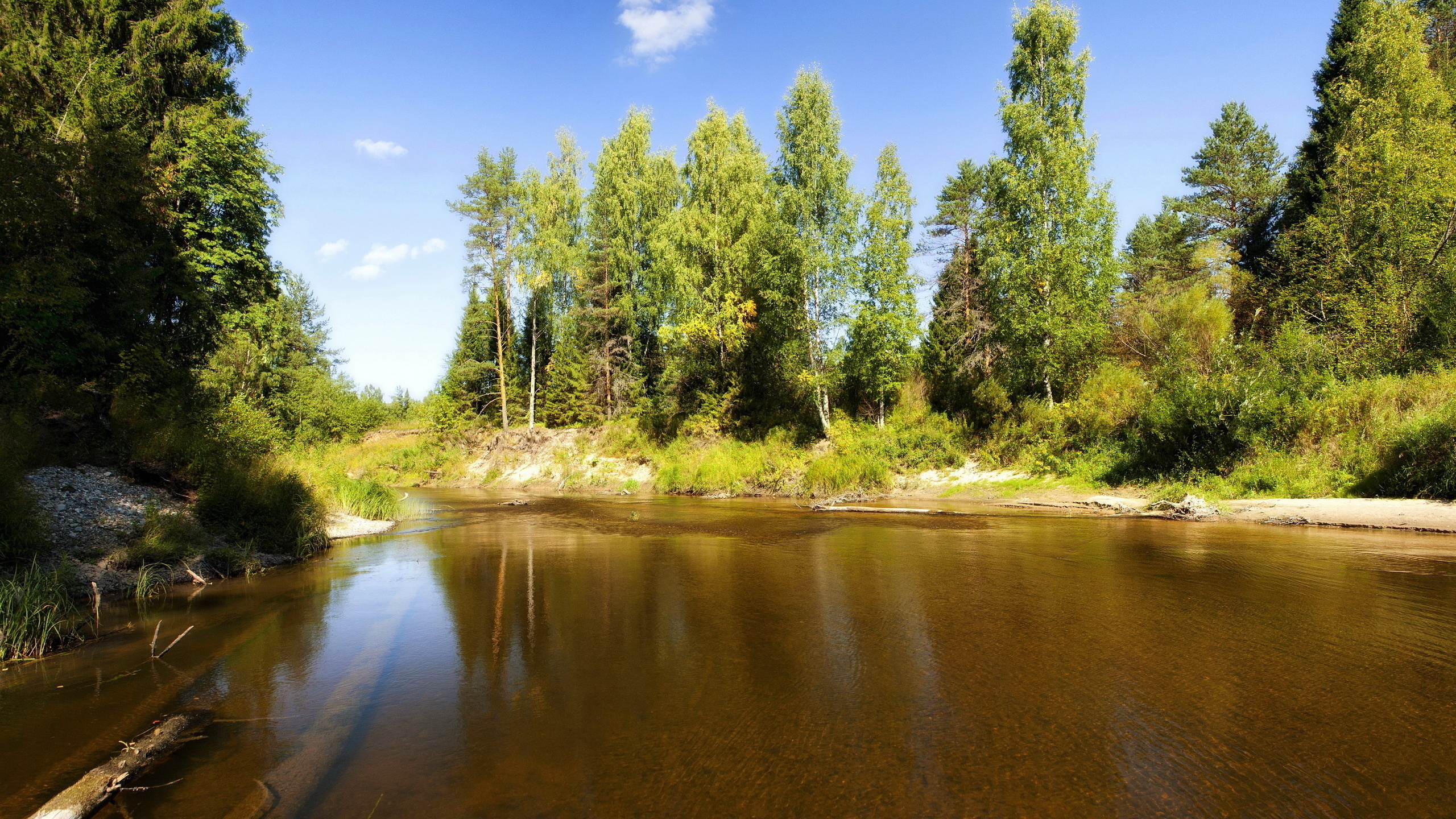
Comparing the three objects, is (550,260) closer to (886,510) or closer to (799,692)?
(886,510)

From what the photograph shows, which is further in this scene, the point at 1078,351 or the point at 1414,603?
the point at 1078,351

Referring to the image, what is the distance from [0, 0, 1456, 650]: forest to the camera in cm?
1255

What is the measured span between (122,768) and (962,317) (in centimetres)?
2860

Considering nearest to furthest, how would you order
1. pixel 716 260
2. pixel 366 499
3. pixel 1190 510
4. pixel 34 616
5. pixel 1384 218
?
pixel 34 616 → pixel 1190 510 → pixel 1384 218 → pixel 366 499 → pixel 716 260

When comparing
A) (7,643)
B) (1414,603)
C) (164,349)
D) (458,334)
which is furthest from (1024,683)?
(458,334)

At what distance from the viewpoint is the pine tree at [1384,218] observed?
17594 mm

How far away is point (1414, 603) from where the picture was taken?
7285 millimetres

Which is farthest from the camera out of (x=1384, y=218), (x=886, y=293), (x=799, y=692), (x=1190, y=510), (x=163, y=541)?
(x=886, y=293)

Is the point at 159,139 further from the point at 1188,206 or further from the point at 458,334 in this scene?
the point at 1188,206

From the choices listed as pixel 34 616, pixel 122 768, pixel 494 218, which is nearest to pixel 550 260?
pixel 494 218

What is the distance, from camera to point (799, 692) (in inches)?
216

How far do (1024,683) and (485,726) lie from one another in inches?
180

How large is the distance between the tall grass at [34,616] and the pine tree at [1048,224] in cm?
2472

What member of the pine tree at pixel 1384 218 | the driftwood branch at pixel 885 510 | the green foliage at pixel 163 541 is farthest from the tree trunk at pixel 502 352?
the pine tree at pixel 1384 218
